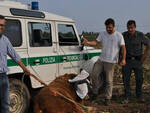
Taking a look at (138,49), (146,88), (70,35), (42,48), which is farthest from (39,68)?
(146,88)

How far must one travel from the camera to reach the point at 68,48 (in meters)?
6.12

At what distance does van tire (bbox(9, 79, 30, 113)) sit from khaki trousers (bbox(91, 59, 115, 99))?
1.80 m

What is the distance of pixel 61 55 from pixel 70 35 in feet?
2.31

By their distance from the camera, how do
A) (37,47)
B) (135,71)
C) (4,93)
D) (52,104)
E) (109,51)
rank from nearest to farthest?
(4,93) → (52,104) → (37,47) → (109,51) → (135,71)

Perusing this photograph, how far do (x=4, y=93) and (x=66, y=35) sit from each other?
265cm

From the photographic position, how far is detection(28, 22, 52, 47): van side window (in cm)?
537

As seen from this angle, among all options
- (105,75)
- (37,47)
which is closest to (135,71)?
(105,75)

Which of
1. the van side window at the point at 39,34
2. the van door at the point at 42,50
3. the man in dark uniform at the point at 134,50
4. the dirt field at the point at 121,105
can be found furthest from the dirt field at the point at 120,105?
the van side window at the point at 39,34

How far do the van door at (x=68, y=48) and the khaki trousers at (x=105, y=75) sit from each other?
46cm

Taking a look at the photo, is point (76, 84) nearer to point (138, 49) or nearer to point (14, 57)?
point (14, 57)

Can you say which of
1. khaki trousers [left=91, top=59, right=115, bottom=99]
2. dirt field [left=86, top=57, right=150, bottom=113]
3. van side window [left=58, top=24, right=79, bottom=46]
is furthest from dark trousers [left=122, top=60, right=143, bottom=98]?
van side window [left=58, top=24, right=79, bottom=46]

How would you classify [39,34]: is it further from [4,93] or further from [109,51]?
[4,93]

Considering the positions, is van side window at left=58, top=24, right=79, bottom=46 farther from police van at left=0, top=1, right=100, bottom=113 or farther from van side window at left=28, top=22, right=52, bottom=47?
van side window at left=28, top=22, right=52, bottom=47

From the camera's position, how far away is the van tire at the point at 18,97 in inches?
191
